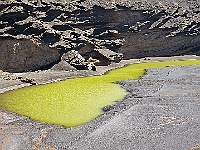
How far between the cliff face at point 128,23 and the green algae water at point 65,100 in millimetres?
29404

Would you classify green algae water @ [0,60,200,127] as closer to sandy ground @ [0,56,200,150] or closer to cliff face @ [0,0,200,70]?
sandy ground @ [0,56,200,150]

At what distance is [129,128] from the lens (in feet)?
89.4

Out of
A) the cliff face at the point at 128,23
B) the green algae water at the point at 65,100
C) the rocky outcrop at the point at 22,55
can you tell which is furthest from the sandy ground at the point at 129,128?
the cliff face at the point at 128,23

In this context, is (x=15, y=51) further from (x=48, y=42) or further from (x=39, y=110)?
(x=39, y=110)

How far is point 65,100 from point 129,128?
1490 centimetres

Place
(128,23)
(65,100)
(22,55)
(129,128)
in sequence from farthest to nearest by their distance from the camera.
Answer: (128,23), (22,55), (65,100), (129,128)

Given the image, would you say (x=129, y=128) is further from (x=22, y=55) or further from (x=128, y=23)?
(x=128, y=23)

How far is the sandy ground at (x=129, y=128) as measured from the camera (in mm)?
23766

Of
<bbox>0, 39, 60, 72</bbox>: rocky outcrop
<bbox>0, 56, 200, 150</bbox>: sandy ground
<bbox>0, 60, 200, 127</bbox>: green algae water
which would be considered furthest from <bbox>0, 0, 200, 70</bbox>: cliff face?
<bbox>0, 56, 200, 150</bbox>: sandy ground

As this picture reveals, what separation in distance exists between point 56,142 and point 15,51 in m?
44.5

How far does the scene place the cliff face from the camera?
8375cm

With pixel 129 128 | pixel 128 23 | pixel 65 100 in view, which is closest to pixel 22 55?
pixel 65 100

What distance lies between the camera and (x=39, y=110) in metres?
35.7

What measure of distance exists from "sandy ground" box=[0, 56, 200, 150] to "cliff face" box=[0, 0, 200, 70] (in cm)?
4435
